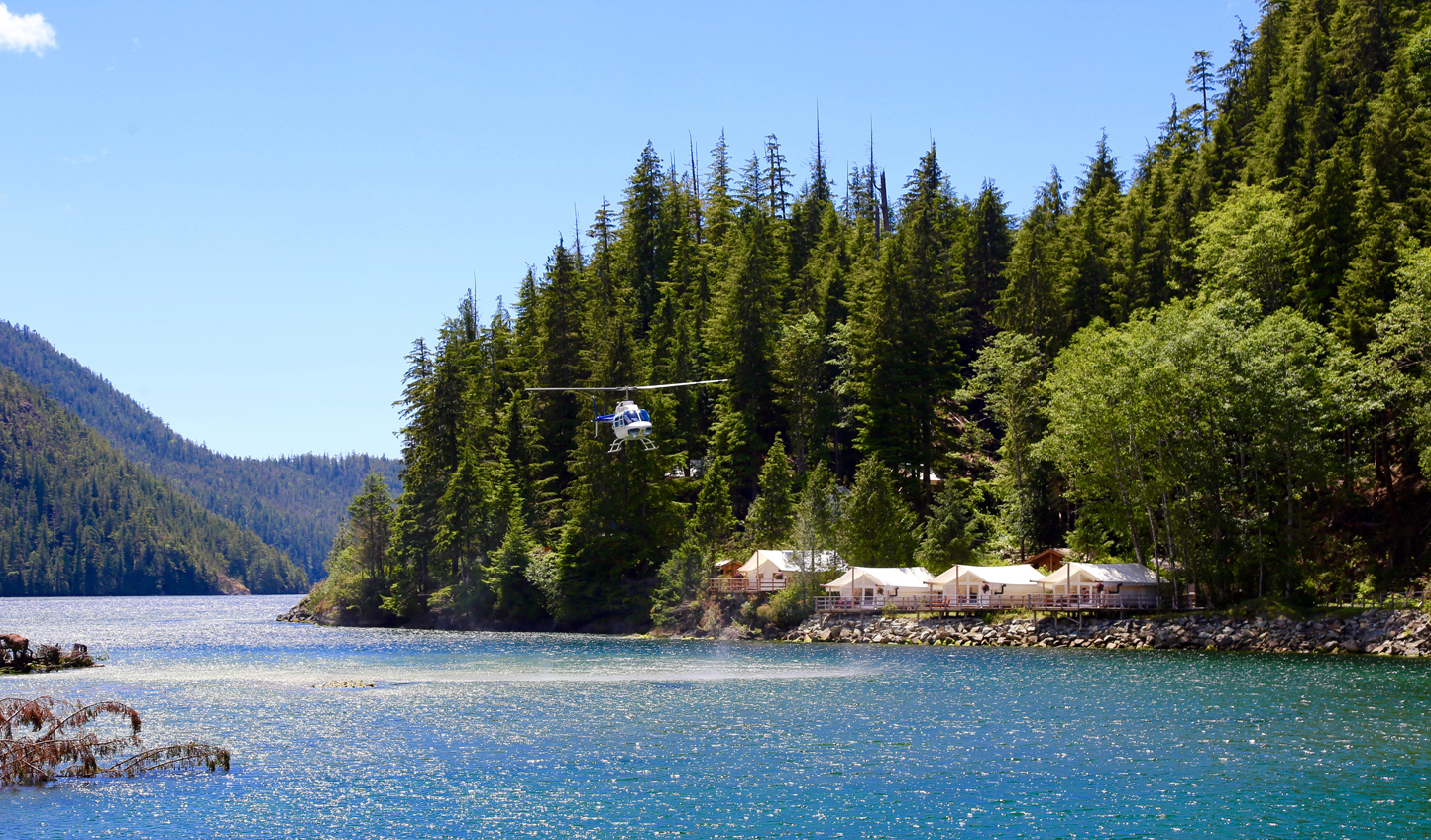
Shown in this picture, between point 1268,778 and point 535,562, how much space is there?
60.2 meters

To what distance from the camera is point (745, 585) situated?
70250 mm

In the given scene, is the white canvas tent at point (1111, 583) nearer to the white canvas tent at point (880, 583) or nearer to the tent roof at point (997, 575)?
the tent roof at point (997, 575)

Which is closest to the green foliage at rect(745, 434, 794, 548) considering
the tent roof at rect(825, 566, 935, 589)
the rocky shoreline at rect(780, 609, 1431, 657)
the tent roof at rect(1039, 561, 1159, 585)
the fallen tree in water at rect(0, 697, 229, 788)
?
the tent roof at rect(825, 566, 935, 589)

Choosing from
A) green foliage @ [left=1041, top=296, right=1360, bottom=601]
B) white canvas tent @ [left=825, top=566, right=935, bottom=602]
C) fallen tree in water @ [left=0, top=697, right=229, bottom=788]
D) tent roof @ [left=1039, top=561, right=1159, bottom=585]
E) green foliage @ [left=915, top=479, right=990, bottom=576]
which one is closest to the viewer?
fallen tree in water @ [left=0, top=697, right=229, bottom=788]

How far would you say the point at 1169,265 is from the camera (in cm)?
7612

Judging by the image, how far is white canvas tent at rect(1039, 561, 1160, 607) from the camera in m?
58.8

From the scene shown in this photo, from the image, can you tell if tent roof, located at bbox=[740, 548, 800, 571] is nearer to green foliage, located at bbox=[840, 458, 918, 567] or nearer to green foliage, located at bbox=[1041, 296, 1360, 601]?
green foliage, located at bbox=[840, 458, 918, 567]

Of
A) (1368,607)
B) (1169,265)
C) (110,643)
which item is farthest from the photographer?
(1169,265)

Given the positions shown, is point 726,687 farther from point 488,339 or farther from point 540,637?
point 488,339

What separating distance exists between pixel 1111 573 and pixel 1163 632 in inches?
188

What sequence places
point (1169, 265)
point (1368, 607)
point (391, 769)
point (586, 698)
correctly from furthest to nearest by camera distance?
point (1169, 265)
point (1368, 607)
point (586, 698)
point (391, 769)

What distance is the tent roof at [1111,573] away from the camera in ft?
193

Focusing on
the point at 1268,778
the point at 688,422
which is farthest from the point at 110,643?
the point at 1268,778

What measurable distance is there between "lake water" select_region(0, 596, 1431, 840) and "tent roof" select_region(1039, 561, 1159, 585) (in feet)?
27.8
